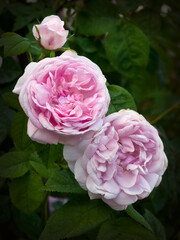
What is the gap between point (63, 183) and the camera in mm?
604

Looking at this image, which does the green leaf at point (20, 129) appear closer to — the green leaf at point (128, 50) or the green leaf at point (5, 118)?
the green leaf at point (5, 118)

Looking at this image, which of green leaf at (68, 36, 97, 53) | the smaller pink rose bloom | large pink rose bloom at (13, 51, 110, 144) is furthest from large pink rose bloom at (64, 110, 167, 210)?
green leaf at (68, 36, 97, 53)

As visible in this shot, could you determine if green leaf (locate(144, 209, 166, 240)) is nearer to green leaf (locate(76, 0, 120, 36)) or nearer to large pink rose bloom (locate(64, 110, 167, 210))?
large pink rose bloom (locate(64, 110, 167, 210))

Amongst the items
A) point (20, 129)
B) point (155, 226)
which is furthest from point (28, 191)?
point (155, 226)

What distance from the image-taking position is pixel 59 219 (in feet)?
1.94

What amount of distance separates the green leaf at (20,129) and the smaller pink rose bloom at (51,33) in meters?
0.15

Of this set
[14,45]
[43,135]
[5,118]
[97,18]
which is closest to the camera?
[43,135]

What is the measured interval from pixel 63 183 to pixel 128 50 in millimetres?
460

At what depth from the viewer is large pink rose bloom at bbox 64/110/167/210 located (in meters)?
0.54

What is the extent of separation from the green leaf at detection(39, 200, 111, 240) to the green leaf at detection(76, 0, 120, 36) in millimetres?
502

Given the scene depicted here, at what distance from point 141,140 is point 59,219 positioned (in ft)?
0.70

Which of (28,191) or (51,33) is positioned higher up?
(51,33)

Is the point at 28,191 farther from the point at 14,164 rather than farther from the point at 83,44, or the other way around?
the point at 83,44

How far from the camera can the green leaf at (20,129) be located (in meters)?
0.63
